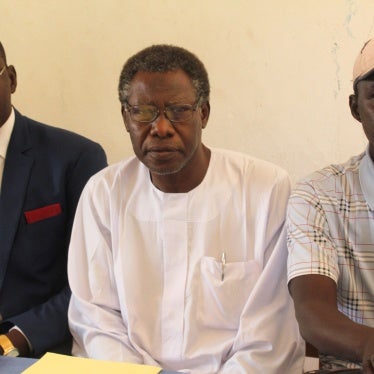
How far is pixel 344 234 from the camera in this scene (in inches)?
57.2

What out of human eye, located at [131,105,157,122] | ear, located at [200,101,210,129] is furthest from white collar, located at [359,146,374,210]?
human eye, located at [131,105,157,122]

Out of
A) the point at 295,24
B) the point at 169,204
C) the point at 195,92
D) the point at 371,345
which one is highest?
the point at 295,24

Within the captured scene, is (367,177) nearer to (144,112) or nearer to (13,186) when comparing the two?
(144,112)

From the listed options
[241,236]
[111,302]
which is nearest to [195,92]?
[241,236]

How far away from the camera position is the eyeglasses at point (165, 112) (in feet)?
5.29

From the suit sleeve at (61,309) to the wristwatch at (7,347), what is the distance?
6 centimetres

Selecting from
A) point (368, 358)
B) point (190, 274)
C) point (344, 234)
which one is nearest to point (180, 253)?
point (190, 274)

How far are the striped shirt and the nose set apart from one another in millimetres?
404

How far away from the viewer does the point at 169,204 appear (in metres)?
1.68

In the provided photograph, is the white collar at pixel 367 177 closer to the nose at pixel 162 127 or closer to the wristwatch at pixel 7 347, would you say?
the nose at pixel 162 127

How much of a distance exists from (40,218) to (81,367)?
0.84m

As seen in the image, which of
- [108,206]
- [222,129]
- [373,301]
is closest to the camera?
[373,301]

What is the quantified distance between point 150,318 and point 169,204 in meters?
0.33

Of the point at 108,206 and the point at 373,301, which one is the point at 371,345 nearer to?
the point at 373,301
